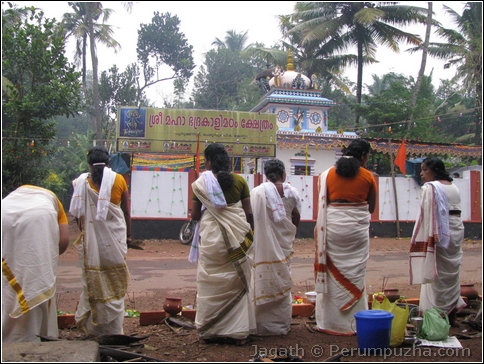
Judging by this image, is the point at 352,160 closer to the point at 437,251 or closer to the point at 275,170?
the point at 275,170

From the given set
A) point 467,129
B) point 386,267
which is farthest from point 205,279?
point 467,129

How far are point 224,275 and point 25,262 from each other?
63.3 inches

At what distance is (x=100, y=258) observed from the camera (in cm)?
445

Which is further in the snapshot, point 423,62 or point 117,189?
point 423,62

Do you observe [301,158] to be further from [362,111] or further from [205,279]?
[205,279]

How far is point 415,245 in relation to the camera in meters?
5.12

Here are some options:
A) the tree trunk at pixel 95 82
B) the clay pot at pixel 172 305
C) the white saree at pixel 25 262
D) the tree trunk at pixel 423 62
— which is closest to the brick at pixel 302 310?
the clay pot at pixel 172 305

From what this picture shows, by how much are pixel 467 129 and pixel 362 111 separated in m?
12.9

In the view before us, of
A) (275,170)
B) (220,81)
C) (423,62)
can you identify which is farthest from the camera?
(220,81)

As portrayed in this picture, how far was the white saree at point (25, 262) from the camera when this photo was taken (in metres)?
3.69

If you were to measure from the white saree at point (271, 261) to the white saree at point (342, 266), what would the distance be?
0.31m

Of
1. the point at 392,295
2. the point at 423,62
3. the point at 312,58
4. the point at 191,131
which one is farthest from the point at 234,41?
the point at 392,295

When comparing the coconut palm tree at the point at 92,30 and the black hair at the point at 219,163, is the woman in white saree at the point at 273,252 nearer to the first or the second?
the black hair at the point at 219,163

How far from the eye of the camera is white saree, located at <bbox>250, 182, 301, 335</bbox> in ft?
15.6
